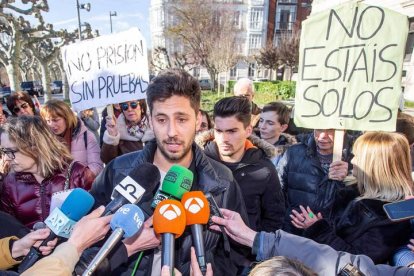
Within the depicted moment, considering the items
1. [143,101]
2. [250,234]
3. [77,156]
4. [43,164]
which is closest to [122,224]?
[250,234]

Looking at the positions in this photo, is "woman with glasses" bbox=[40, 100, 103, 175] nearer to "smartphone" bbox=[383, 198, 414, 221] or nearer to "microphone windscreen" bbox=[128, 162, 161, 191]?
"microphone windscreen" bbox=[128, 162, 161, 191]

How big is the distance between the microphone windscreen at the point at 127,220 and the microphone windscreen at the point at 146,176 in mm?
225

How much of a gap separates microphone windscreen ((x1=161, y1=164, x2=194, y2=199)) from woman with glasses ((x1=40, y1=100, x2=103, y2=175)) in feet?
6.64

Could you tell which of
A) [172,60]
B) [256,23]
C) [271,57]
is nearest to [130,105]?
[271,57]

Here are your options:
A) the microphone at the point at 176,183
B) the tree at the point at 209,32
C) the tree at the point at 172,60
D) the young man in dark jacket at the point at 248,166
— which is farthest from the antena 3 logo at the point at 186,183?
the tree at the point at 172,60

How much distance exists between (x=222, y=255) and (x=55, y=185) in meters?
1.34

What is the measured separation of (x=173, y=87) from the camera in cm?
181

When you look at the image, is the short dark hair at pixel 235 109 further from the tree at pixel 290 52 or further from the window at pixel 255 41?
the window at pixel 255 41

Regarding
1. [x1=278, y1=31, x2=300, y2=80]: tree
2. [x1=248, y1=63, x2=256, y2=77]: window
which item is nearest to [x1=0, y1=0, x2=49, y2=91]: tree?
[x1=278, y1=31, x2=300, y2=80]: tree

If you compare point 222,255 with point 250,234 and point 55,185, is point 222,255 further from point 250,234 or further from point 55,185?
point 55,185

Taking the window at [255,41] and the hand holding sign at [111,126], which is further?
the window at [255,41]

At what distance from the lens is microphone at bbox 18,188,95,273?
58.5 inches

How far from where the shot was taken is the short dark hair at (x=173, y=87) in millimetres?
1806

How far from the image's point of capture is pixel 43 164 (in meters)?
2.18
